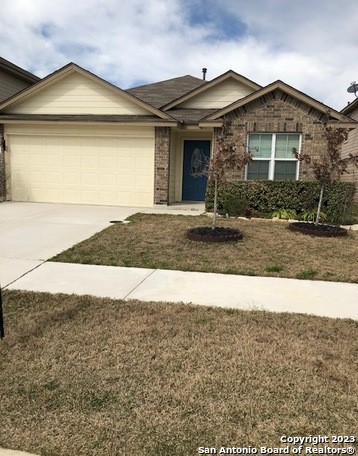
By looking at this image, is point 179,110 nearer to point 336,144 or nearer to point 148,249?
point 336,144

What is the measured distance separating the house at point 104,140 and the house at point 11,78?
3465 mm

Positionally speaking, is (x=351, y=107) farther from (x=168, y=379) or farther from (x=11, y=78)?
(x=168, y=379)

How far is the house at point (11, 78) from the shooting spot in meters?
16.1

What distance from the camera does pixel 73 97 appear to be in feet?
43.9

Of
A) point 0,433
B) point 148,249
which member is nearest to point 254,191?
point 148,249

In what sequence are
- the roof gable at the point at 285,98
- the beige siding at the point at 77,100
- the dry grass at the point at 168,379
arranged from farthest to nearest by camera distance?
the beige siding at the point at 77,100 < the roof gable at the point at 285,98 < the dry grass at the point at 168,379

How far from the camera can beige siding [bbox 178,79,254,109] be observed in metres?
14.7

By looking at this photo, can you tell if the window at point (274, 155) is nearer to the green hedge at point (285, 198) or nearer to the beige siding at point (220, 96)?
the green hedge at point (285, 198)

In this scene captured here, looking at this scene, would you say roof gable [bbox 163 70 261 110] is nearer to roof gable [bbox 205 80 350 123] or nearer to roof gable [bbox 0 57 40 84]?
roof gable [bbox 205 80 350 123]

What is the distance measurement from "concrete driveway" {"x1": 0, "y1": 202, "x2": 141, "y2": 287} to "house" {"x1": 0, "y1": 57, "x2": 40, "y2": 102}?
6.48 meters

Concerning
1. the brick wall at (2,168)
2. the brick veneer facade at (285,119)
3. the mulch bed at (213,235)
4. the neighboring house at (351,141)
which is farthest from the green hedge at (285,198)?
the neighboring house at (351,141)

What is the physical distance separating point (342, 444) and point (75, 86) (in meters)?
13.8

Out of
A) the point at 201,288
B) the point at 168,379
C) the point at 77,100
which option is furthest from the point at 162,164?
the point at 168,379

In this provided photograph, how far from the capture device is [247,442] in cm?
218
